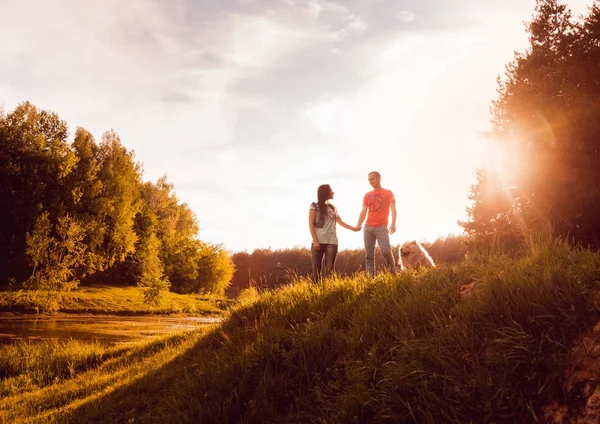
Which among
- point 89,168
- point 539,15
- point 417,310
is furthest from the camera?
point 89,168

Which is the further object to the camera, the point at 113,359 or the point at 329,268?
the point at 113,359

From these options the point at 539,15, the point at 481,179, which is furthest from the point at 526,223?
the point at 539,15

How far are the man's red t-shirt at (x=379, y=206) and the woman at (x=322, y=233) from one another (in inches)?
34.9

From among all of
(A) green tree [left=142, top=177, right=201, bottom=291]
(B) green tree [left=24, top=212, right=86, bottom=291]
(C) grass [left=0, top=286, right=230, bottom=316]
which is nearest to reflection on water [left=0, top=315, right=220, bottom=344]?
(C) grass [left=0, top=286, right=230, bottom=316]

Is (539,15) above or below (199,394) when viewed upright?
above

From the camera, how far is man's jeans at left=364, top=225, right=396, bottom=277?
8.41 m

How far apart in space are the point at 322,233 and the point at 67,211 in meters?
39.4

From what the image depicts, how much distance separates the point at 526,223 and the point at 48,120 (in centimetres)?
4762

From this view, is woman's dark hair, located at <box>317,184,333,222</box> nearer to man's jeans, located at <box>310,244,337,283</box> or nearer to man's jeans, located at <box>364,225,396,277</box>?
man's jeans, located at <box>310,244,337,283</box>

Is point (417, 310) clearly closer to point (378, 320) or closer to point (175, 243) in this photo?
point (378, 320)

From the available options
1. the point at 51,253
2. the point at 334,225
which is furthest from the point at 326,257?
the point at 51,253

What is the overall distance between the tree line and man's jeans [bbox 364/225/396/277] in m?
8.07

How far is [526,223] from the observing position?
59.6 feet

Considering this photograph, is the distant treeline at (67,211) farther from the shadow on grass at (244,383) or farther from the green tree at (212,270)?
the shadow on grass at (244,383)
